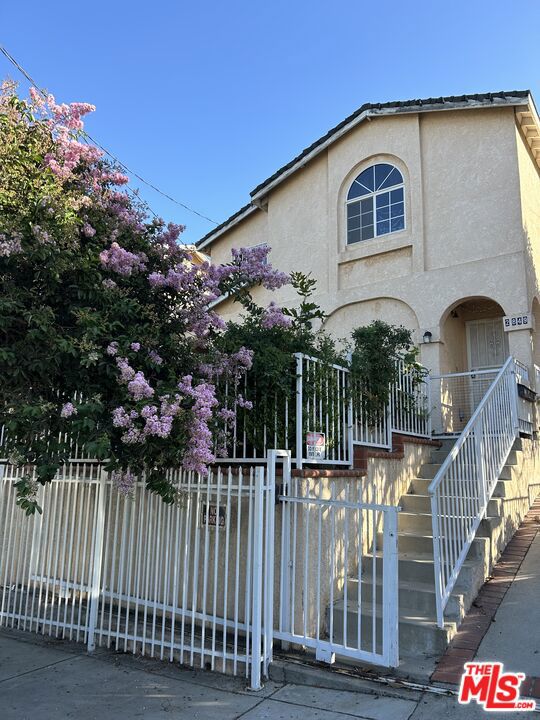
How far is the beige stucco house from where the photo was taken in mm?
10141

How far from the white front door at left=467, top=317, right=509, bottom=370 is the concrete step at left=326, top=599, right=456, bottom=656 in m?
7.14

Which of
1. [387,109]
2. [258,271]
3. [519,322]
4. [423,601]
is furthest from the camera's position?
[387,109]

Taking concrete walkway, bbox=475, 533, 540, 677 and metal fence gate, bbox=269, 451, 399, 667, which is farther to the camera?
metal fence gate, bbox=269, 451, 399, 667

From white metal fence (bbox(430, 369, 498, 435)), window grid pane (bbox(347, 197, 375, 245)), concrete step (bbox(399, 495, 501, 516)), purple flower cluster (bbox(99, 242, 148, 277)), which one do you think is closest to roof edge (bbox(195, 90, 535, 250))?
window grid pane (bbox(347, 197, 375, 245))

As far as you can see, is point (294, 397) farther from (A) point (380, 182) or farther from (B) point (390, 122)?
(B) point (390, 122)

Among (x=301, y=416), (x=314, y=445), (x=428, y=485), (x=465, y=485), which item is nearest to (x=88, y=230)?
(x=301, y=416)

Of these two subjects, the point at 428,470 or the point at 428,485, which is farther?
the point at 428,470

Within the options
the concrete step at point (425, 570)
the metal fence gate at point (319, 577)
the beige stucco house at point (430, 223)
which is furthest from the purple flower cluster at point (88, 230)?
the beige stucco house at point (430, 223)

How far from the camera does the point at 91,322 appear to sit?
185 inches

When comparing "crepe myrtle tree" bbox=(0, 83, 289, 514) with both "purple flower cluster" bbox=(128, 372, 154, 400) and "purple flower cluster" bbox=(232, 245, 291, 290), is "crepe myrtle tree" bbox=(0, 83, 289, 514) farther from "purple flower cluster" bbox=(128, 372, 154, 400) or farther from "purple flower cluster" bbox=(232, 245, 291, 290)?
"purple flower cluster" bbox=(232, 245, 291, 290)

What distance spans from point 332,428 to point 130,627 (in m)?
2.79

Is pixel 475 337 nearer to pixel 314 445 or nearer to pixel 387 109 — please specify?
pixel 387 109

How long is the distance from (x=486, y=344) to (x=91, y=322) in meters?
8.69

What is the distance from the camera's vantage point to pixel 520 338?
9.62m
